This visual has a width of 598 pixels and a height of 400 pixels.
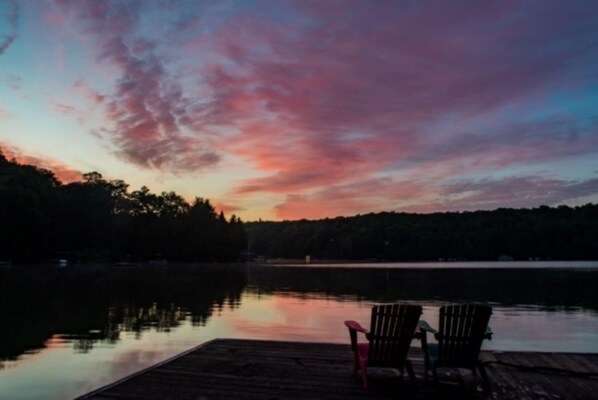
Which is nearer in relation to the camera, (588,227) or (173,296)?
(173,296)

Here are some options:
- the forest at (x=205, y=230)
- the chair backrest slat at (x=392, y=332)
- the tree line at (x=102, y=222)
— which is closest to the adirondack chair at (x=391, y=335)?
the chair backrest slat at (x=392, y=332)

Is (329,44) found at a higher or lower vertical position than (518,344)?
higher

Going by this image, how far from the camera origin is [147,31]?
24.4 m

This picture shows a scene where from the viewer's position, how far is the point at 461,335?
22.4 ft

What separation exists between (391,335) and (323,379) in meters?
1.18

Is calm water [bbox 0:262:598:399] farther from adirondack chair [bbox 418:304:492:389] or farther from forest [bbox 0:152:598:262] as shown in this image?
forest [bbox 0:152:598:262]

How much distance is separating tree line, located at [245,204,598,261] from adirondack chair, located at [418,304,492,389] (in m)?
145

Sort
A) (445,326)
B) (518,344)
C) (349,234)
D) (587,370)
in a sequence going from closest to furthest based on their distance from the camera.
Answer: (445,326), (587,370), (518,344), (349,234)

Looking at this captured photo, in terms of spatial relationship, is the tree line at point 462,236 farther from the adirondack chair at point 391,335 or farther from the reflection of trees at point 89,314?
the adirondack chair at point 391,335

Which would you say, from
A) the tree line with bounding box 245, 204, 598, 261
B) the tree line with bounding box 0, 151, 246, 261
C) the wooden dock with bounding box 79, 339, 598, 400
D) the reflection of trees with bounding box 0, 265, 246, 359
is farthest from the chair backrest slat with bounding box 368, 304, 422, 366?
the tree line with bounding box 245, 204, 598, 261

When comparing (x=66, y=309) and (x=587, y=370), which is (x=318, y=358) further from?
(x=66, y=309)

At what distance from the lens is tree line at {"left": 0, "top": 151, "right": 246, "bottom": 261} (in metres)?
87.8

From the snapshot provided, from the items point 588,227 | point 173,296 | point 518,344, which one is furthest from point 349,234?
point 518,344

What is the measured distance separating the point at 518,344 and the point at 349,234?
163 metres
